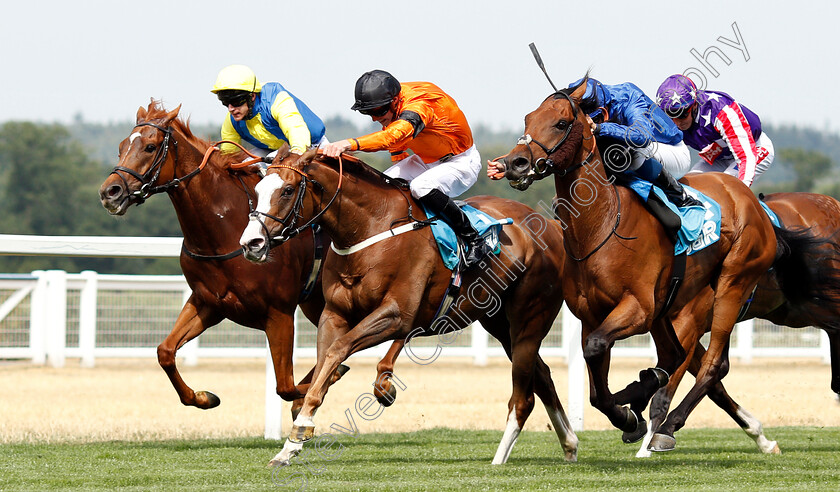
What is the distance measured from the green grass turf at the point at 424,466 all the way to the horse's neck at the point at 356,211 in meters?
1.26

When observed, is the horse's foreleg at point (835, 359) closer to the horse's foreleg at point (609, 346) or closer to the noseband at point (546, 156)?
the horse's foreleg at point (609, 346)

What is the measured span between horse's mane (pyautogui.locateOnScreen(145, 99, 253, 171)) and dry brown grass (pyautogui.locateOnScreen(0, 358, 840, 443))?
7.55ft

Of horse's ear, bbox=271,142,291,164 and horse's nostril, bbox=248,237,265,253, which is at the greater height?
horse's ear, bbox=271,142,291,164

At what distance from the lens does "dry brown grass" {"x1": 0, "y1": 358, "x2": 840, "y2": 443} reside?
8695mm

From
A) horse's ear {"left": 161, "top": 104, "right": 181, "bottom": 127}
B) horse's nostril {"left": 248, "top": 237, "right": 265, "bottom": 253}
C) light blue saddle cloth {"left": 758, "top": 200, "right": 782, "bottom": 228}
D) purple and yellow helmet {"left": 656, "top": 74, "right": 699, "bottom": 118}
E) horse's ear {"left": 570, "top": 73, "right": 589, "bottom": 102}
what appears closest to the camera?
horse's nostril {"left": 248, "top": 237, "right": 265, "bottom": 253}

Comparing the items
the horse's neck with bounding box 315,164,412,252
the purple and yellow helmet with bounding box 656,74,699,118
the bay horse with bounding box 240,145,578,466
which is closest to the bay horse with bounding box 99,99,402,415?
the bay horse with bounding box 240,145,578,466

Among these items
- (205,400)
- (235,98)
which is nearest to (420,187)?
(235,98)

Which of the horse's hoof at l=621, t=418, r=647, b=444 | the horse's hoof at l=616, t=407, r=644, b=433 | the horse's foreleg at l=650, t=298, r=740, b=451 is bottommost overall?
the horse's hoof at l=621, t=418, r=647, b=444

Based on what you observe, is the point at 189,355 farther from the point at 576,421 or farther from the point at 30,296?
the point at 576,421

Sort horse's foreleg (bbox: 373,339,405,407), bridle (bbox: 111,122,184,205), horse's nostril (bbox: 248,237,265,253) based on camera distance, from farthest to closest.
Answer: horse's foreleg (bbox: 373,339,405,407) → bridle (bbox: 111,122,184,205) → horse's nostril (bbox: 248,237,265,253)

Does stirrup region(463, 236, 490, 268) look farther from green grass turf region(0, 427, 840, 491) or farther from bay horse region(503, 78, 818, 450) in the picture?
green grass turf region(0, 427, 840, 491)

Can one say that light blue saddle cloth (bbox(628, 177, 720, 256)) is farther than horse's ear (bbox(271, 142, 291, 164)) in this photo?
Yes

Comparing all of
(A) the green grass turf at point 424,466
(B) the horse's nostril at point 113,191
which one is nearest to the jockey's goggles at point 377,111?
(B) the horse's nostril at point 113,191

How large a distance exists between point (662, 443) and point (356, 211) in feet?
6.67
